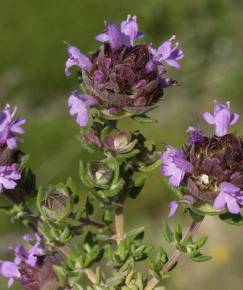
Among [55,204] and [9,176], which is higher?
[9,176]

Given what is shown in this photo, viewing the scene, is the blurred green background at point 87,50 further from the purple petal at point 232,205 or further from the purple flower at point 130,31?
the purple petal at point 232,205

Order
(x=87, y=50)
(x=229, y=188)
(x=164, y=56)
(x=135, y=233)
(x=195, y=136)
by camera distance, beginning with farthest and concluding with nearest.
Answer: (x=87, y=50), (x=135, y=233), (x=164, y=56), (x=195, y=136), (x=229, y=188)

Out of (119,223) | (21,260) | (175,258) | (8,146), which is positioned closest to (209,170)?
(175,258)

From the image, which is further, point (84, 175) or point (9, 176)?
point (84, 175)

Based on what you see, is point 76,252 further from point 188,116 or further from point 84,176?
point 188,116

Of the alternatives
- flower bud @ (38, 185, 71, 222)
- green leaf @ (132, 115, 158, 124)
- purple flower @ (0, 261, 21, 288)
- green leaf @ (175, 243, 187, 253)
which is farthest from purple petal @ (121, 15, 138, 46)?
purple flower @ (0, 261, 21, 288)

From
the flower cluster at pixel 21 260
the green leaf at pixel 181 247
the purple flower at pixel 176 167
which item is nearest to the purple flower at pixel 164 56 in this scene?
the purple flower at pixel 176 167

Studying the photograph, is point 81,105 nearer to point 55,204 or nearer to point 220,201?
point 55,204
